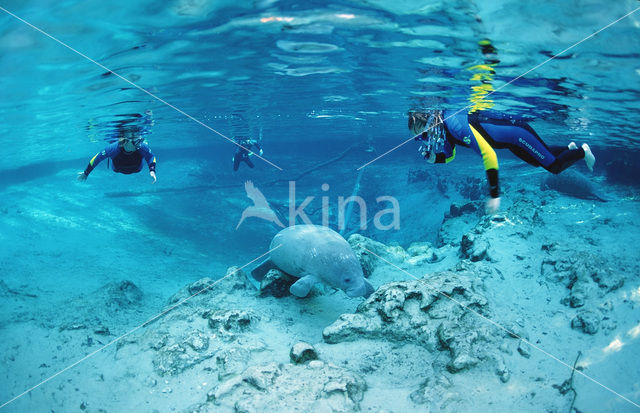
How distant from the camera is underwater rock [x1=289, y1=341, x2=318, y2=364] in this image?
4.05 meters

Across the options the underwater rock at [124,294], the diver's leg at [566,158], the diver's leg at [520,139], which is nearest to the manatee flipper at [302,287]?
the diver's leg at [520,139]

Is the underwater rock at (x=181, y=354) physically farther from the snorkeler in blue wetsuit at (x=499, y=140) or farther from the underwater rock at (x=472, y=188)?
the underwater rock at (x=472, y=188)

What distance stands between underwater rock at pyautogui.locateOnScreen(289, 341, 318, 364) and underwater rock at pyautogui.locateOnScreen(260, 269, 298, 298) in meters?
2.59

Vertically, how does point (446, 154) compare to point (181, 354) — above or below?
above

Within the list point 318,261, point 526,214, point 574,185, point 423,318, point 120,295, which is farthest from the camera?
point 574,185

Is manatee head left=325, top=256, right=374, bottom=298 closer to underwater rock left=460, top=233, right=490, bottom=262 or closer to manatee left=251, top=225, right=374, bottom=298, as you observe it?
manatee left=251, top=225, right=374, bottom=298

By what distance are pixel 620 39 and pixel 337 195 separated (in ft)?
48.6

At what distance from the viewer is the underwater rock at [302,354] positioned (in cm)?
405

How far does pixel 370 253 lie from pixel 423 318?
3.59 m

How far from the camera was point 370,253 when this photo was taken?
321 inches

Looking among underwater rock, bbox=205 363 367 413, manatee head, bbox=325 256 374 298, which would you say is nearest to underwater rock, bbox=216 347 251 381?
underwater rock, bbox=205 363 367 413

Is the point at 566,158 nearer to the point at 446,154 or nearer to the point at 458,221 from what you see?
the point at 446,154

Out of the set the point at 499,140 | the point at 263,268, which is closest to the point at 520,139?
the point at 499,140

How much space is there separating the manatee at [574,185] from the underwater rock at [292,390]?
42.0 feet
